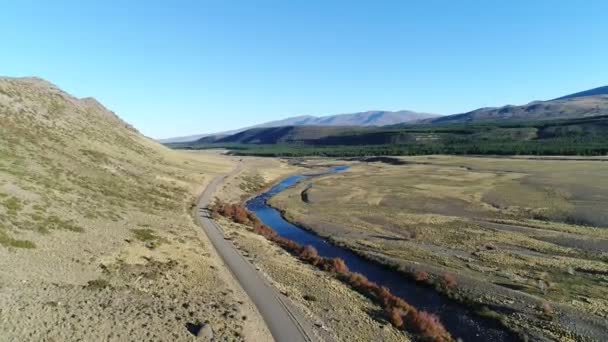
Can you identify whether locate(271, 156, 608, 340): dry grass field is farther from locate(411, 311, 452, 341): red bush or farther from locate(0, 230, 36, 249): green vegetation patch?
locate(0, 230, 36, 249): green vegetation patch

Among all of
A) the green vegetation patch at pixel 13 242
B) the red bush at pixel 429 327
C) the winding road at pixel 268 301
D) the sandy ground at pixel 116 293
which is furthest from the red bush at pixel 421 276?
the green vegetation patch at pixel 13 242

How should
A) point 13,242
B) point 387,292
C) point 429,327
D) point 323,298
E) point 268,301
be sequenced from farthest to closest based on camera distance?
1. point 387,292
2. point 323,298
3. point 268,301
4. point 13,242
5. point 429,327

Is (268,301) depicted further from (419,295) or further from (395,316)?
(419,295)

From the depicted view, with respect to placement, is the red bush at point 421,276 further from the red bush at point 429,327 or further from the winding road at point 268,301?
the winding road at point 268,301

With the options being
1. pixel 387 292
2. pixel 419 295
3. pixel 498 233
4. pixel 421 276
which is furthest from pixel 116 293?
pixel 498 233

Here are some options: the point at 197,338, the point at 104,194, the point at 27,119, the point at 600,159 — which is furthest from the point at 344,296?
the point at 600,159

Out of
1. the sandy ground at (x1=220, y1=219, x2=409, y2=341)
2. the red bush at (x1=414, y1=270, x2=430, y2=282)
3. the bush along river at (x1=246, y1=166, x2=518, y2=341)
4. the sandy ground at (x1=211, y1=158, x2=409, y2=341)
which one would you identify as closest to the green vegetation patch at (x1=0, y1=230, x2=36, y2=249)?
the sandy ground at (x1=211, y1=158, x2=409, y2=341)

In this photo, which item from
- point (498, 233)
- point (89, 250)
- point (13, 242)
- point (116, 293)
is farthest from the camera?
point (498, 233)
